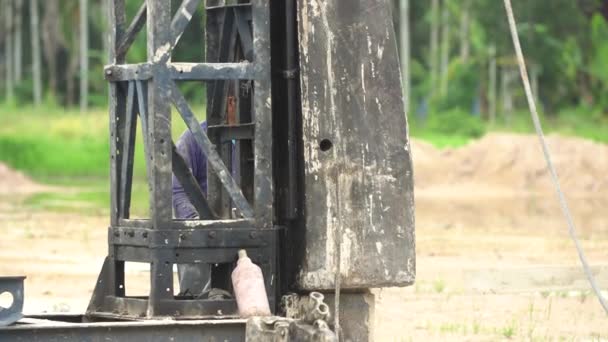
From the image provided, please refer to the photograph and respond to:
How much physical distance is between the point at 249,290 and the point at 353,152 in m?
0.97

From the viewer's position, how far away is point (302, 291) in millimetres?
7828

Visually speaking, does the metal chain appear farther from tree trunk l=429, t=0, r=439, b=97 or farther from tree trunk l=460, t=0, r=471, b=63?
tree trunk l=460, t=0, r=471, b=63

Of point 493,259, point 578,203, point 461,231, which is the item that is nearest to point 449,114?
point 578,203

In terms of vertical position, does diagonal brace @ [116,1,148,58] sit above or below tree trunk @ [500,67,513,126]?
below

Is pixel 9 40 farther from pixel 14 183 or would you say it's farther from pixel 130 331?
pixel 130 331

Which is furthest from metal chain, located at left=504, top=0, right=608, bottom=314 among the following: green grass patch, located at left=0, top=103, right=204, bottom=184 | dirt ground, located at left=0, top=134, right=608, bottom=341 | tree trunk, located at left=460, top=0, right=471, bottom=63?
tree trunk, located at left=460, top=0, right=471, bottom=63

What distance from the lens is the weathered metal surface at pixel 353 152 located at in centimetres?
769

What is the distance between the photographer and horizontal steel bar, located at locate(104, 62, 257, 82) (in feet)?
24.3

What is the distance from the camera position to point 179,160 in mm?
7648

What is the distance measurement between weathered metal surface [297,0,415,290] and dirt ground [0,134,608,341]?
9.40 feet

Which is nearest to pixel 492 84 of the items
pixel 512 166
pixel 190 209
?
pixel 512 166

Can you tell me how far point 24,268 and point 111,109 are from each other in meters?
8.67

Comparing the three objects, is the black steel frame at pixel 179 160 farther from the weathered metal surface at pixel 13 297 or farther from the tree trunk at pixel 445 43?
the tree trunk at pixel 445 43

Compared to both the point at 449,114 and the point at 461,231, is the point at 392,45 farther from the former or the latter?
the point at 449,114
